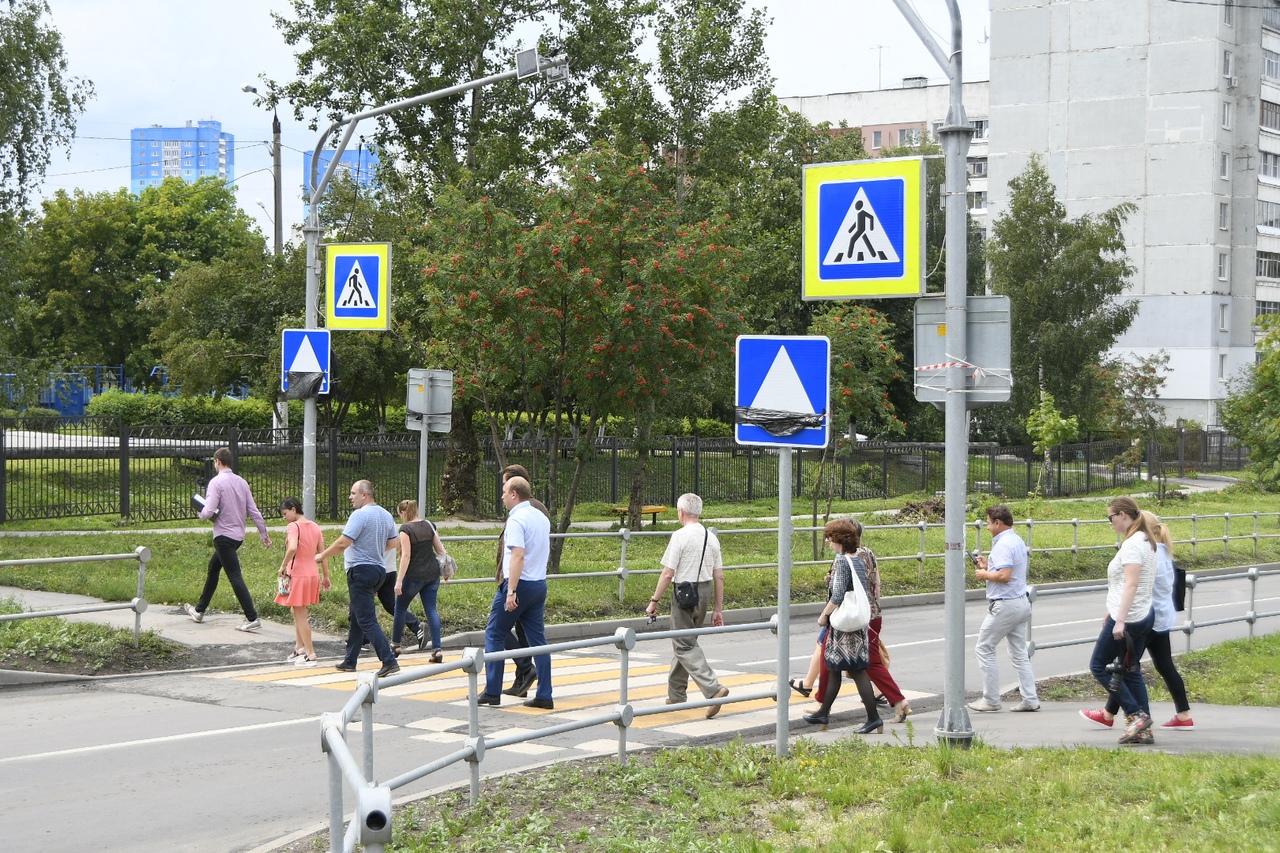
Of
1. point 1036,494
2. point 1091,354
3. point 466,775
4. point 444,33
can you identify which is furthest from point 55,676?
point 1091,354

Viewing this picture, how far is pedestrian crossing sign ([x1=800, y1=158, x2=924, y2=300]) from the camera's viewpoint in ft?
27.4

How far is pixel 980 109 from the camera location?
90.2 meters

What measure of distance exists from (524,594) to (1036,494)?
3463cm

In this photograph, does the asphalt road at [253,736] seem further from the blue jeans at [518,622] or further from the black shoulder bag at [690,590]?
the black shoulder bag at [690,590]

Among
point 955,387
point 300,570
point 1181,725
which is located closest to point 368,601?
point 300,570

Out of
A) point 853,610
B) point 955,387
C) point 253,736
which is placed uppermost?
point 955,387

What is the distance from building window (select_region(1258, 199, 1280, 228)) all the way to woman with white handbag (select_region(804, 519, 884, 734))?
6521 cm

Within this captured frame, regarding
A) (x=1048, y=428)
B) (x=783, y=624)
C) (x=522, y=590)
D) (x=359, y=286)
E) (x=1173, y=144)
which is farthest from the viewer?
(x=1173, y=144)

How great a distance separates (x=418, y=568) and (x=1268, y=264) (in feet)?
218

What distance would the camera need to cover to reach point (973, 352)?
8.91 metres

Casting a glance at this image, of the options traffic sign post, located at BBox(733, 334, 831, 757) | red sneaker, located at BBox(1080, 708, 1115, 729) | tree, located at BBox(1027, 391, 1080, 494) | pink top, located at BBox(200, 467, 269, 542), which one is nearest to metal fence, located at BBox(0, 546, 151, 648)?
pink top, located at BBox(200, 467, 269, 542)

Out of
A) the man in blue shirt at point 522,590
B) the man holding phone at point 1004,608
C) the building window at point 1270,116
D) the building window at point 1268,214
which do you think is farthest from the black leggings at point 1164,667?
the building window at point 1270,116

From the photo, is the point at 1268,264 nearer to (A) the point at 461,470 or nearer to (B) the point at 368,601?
(A) the point at 461,470

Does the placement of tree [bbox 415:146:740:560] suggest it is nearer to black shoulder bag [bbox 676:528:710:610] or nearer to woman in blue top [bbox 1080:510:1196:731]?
black shoulder bag [bbox 676:528:710:610]
